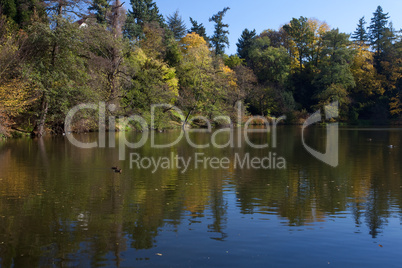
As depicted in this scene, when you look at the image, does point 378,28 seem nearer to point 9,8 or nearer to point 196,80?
point 196,80

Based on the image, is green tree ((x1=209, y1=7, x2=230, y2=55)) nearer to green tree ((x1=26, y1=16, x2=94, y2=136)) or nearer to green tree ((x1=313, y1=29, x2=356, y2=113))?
green tree ((x1=313, y1=29, x2=356, y2=113))

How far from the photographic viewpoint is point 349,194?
466 inches

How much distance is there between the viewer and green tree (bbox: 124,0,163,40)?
68000 millimetres

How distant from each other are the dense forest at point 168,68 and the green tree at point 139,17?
19cm

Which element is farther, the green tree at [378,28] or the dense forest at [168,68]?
the green tree at [378,28]

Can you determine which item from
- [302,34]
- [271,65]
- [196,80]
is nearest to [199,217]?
[196,80]

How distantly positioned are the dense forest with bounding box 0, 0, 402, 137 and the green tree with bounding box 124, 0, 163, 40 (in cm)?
19

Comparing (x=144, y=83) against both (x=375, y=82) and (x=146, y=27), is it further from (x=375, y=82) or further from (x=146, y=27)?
(x=375, y=82)

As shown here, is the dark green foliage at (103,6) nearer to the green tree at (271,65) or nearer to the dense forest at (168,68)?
the dense forest at (168,68)

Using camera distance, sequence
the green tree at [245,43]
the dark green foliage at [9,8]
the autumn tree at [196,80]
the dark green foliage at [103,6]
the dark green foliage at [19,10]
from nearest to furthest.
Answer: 1. the dark green foliage at [19,10]
2. the dark green foliage at [9,8]
3. the dark green foliage at [103,6]
4. the autumn tree at [196,80]
5. the green tree at [245,43]

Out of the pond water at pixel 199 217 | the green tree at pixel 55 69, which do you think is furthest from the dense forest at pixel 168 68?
the pond water at pixel 199 217


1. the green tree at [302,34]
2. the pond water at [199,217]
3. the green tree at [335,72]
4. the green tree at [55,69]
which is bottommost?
the pond water at [199,217]

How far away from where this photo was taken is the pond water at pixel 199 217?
6734 millimetres

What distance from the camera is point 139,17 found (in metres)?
76.7
